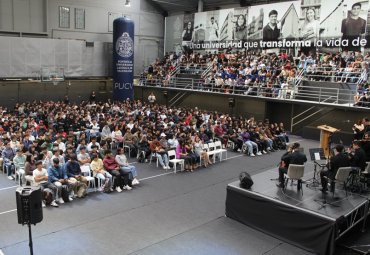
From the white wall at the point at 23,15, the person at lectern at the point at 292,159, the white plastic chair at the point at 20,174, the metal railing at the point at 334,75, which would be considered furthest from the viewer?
the white wall at the point at 23,15

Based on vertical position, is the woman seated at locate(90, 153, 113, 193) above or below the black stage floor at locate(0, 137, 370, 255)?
above

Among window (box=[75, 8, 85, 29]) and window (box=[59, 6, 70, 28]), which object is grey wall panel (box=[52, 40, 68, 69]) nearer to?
window (box=[59, 6, 70, 28])

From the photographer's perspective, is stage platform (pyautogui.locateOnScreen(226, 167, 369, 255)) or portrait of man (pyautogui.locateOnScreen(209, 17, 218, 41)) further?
portrait of man (pyautogui.locateOnScreen(209, 17, 218, 41))

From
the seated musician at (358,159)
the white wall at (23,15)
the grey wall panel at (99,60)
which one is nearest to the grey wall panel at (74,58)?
the grey wall panel at (99,60)

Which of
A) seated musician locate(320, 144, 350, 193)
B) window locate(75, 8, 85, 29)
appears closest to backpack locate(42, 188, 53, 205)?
seated musician locate(320, 144, 350, 193)

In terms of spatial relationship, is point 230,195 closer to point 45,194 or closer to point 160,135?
point 45,194

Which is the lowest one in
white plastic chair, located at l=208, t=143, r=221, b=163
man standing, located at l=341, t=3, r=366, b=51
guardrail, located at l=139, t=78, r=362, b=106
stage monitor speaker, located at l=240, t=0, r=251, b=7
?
white plastic chair, located at l=208, t=143, r=221, b=163

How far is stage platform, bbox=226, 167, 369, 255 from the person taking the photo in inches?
312

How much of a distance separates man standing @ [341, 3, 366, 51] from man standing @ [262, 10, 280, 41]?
456cm

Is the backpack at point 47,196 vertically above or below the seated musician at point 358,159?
below

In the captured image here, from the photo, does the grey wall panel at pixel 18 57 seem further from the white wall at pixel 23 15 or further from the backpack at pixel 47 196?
the backpack at pixel 47 196

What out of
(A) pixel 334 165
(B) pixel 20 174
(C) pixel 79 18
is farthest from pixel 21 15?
(A) pixel 334 165

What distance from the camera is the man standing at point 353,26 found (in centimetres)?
2176

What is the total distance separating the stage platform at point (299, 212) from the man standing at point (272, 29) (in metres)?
18.1
